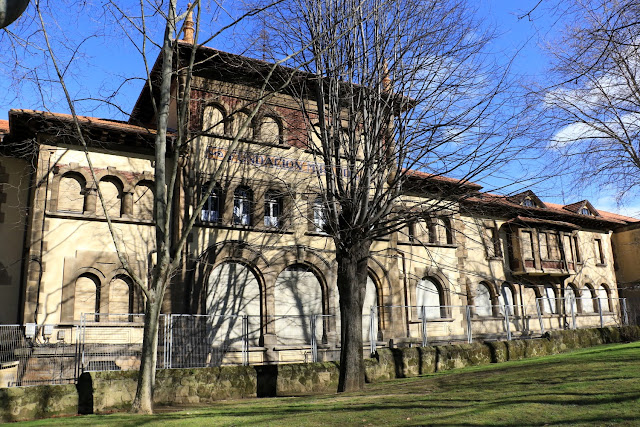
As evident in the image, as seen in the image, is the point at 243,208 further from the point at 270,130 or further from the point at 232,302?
the point at 232,302

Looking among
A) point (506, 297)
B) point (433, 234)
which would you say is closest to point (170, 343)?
point (433, 234)

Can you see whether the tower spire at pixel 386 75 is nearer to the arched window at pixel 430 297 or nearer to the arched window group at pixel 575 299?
the arched window at pixel 430 297

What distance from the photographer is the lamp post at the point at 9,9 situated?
256cm

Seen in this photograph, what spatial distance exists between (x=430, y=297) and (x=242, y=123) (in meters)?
12.0

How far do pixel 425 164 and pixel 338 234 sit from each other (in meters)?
2.70

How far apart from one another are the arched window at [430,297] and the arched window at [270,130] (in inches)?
364

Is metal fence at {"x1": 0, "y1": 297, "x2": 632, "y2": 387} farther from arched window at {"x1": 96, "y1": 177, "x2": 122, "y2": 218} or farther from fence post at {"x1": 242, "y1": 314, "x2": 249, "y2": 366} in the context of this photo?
arched window at {"x1": 96, "y1": 177, "x2": 122, "y2": 218}

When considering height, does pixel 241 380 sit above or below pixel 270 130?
below

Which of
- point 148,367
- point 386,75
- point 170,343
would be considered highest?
point 386,75

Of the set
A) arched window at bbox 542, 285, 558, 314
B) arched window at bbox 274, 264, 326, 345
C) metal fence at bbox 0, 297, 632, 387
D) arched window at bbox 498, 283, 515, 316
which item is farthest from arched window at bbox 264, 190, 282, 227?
arched window at bbox 542, 285, 558, 314

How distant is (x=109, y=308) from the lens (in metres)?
17.4

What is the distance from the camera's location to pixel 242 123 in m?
20.2

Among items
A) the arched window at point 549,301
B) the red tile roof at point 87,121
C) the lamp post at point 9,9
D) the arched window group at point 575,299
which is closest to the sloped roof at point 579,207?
the arched window group at point 575,299

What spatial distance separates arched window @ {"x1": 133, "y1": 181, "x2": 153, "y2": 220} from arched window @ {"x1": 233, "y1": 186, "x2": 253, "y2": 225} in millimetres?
3033
